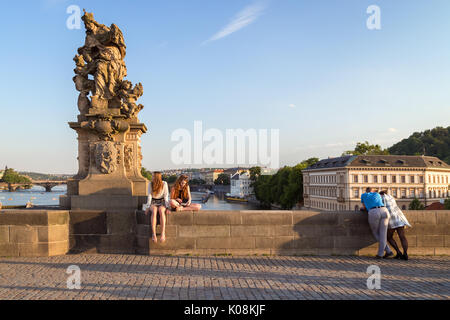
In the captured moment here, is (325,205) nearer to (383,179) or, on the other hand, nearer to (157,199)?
(383,179)

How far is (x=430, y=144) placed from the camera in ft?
404

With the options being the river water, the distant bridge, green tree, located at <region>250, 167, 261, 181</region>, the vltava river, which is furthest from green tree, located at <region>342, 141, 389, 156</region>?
the distant bridge

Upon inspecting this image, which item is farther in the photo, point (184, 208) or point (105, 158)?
point (105, 158)

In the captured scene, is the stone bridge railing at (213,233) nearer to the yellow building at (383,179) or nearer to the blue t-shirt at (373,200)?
the blue t-shirt at (373,200)

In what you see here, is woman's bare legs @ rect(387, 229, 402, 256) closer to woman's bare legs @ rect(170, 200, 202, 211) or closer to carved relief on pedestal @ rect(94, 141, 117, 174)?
woman's bare legs @ rect(170, 200, 202, 211)

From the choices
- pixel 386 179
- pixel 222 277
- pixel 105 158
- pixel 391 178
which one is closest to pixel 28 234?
pixel 105 158

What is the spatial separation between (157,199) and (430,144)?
440ft

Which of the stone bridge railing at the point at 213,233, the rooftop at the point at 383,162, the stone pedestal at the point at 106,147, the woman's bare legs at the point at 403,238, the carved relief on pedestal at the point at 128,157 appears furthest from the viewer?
the rooftop at the point at 383,162

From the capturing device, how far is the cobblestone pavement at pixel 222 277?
16.5ft

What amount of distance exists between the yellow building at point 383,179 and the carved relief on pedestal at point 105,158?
70.1 meters

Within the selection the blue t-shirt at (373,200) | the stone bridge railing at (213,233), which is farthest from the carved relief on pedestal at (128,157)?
the blue t-shirt at (373,200)

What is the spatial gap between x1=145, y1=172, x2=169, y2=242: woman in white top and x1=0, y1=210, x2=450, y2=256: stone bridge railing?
0.89ft

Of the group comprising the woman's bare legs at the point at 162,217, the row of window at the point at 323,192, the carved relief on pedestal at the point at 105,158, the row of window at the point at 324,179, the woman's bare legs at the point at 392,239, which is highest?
the carved relief on pedestal at the point at 105,158

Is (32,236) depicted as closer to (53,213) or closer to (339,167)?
(53,213)
